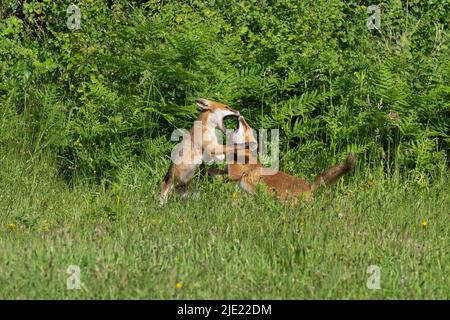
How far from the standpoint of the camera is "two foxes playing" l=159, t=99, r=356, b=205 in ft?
29.0

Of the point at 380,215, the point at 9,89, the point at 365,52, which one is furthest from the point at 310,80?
the point at 9,89

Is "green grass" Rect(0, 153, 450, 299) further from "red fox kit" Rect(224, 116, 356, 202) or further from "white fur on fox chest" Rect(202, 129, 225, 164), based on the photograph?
"white fur on fox chest" Rect(202, 129, 225, 164)

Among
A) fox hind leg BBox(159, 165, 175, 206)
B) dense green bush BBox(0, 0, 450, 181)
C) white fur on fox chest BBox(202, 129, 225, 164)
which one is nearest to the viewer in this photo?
fox hind leg BBox(159, 165, 175, 206)

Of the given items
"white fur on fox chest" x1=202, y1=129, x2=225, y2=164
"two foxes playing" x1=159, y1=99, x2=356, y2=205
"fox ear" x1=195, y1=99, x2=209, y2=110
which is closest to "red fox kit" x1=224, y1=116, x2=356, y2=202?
"two foxes playing" x1=159, y1=99, x2=356, y2=205

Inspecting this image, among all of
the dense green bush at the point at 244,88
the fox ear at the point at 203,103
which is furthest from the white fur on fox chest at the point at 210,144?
the dense green bush at the point at 244,88

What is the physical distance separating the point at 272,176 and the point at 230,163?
0.52 metres

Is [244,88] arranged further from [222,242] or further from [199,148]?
[222,242]

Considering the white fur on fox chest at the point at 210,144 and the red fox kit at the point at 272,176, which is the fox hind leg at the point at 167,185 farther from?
the red fox kit at the point at 272,176

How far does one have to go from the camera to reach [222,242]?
24.1ft

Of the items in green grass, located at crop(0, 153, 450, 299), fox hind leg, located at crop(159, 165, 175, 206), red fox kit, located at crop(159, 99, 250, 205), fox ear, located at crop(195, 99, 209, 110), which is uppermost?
fox ear, located at crop(195, 99, 209, 110)

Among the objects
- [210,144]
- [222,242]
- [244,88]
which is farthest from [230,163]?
[222,242]

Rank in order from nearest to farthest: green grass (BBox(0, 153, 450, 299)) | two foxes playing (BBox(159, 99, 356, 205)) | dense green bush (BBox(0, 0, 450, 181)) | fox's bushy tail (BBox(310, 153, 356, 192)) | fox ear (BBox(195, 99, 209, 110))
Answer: green grass (BBox(0, 153, 450, 299)) → fox's bushy tail (BBox(310, 153, 356, 192)) → two foxes playing (BBox(159, 99, 356, 205)) → fox ear (BBox(195, 99, 209, 110)) → dense green bush (BBox(0, 0, 450, 181))

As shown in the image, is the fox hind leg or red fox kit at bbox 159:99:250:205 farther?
red fox kit at bbox 159:99:250:205

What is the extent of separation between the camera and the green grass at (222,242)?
631 centimetres
